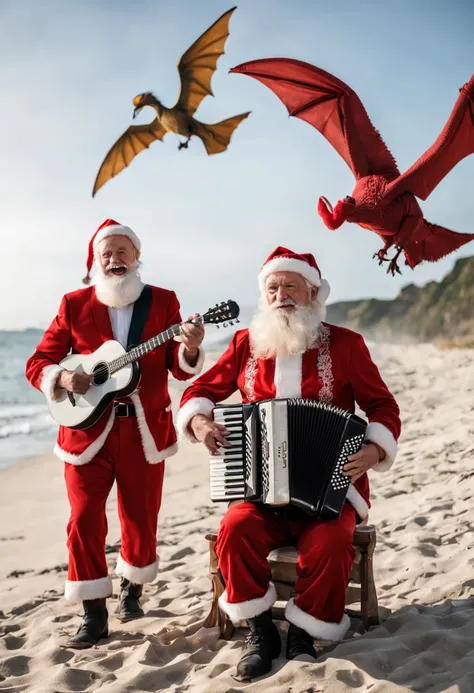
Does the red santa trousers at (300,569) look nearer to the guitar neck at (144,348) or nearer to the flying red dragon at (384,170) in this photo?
the guitar neck at (144,348)

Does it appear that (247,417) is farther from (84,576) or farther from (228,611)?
(84,576)

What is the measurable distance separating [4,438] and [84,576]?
8.07 meters

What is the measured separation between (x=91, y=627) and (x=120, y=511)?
0.47m

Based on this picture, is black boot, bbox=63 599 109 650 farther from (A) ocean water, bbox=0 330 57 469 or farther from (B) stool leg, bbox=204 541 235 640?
(A) ocean water, bbox=0 330 57 469

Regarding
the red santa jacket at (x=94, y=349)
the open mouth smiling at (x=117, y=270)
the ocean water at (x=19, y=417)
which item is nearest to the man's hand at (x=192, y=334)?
the red santa jacket at (x=94, y=349)

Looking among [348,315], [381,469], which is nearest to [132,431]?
[381,469]

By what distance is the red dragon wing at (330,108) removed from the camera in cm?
336

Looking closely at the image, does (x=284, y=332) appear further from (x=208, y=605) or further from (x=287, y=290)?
(x=208, y=605)

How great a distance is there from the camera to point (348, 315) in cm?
2608

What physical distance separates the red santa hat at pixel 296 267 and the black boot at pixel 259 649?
1.30m

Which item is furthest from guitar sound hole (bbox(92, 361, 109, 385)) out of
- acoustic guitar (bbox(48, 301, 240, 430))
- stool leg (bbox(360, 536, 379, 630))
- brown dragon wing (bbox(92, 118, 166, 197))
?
brown dragon wing (bbox(92, 118, 166, 197))

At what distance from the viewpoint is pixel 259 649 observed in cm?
250

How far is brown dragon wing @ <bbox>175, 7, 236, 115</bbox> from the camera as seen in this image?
5.11m

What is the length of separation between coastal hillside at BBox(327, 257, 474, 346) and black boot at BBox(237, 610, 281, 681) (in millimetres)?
14262
